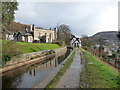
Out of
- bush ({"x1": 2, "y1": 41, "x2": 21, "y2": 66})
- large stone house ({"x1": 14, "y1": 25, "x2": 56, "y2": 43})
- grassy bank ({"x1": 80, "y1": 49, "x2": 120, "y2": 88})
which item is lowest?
grassy bank ({"x1": 80, "y1": 49, "x2": 120, "y2": 88})

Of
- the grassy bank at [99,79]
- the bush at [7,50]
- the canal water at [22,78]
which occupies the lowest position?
the canal water at [22,78]

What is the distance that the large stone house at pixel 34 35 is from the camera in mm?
51800

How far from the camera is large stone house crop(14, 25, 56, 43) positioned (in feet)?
170

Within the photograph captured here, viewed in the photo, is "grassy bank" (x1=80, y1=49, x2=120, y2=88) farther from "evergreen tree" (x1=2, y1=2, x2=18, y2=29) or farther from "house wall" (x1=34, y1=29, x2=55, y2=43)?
"house wall" (x1=34, y1=29, x2=55, y2=43)

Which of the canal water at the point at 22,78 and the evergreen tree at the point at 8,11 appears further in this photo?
the evergreen tree at the point at 8,11

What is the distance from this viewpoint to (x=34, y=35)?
184ft

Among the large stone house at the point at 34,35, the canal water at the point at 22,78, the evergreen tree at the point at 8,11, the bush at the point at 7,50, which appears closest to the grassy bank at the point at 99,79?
the canal water at the point at 22,78

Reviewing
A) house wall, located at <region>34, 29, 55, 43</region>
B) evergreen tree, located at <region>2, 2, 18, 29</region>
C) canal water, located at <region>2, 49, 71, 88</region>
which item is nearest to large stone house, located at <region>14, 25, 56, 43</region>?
house wall, located at <region>34, 29, 55, 43</region>

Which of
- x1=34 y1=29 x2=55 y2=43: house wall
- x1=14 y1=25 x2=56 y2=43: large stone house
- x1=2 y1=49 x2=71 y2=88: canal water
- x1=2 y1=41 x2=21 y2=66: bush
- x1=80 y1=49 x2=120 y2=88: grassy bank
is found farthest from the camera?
x1=34 y1=29 x2=55 y2=43: house wall

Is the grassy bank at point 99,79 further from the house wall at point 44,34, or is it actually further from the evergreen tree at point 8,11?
the house wall at point 44,34

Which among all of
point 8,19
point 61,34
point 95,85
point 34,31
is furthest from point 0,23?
point 61,34

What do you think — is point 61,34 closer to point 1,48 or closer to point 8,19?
point 8,19

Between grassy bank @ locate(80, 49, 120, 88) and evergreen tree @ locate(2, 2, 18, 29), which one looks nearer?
grassy bank @ locate(80, 49, 120, 88)

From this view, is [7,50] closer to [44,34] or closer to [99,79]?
[99,79]
